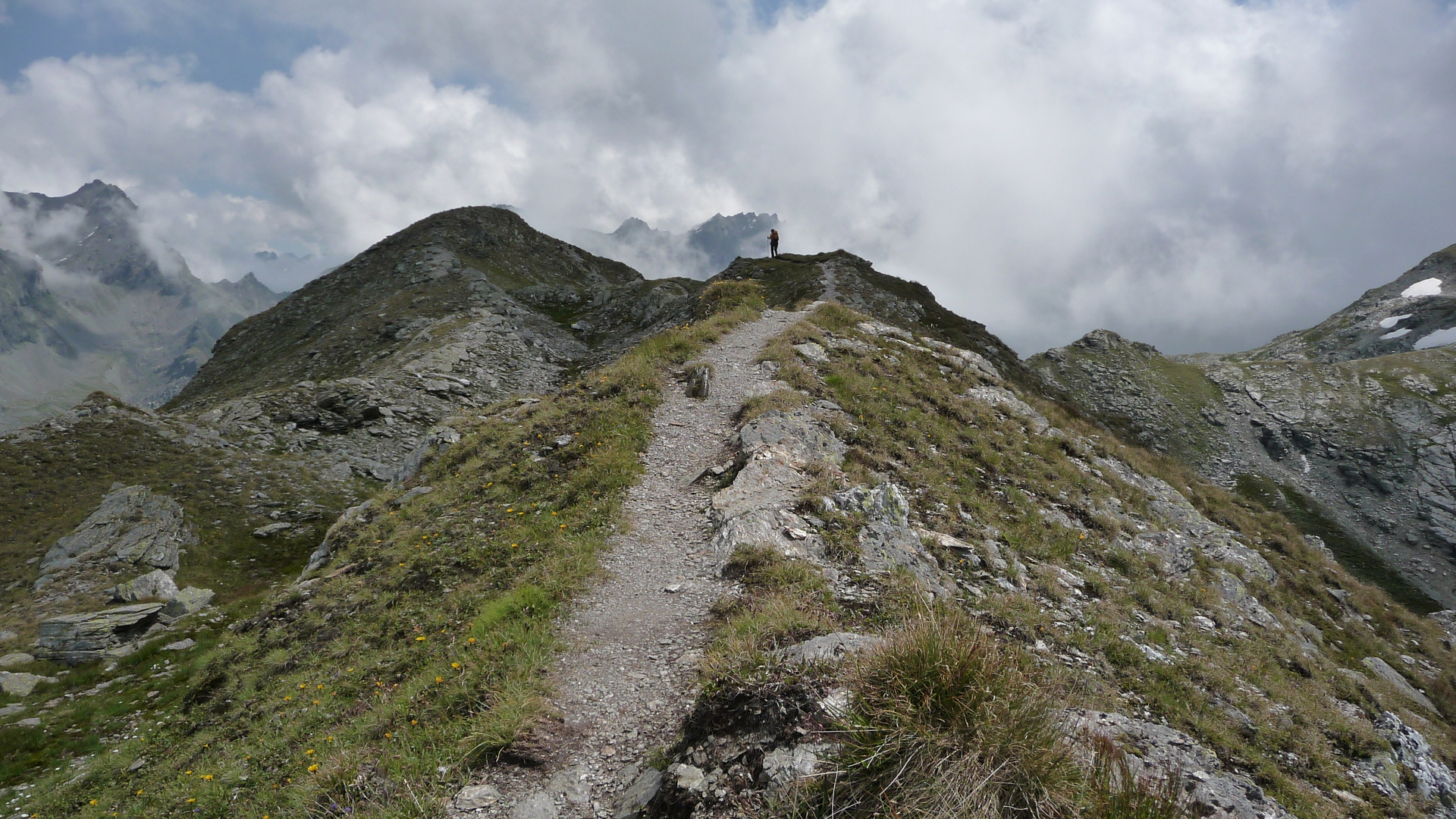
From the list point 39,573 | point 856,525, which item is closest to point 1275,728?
point 856,525

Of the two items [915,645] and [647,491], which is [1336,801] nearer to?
[915,645]

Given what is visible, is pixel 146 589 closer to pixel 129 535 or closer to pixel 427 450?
pixel 129 535

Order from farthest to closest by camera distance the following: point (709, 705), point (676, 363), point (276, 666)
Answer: point (676, 363) → point (276, 666) → point (709, 705)

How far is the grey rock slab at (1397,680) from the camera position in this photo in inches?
790

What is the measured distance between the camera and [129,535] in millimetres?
23391

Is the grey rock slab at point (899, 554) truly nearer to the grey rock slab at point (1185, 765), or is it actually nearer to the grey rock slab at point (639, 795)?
the grey rock slab at point (1185, 765)

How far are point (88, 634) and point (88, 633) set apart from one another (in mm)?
31

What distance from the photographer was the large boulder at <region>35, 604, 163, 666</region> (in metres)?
18.0

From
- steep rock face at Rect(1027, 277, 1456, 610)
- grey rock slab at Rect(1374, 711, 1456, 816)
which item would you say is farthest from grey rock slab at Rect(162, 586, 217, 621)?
steep rock face at Rect(1027, 277, 1456, 610)

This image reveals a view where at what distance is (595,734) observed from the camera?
711 centimetres

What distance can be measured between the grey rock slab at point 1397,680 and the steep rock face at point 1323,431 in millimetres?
55044

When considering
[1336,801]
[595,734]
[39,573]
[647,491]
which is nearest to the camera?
[595,734]

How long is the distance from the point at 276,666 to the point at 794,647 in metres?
12.1

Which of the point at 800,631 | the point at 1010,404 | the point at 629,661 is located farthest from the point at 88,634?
the point at 1010,404
